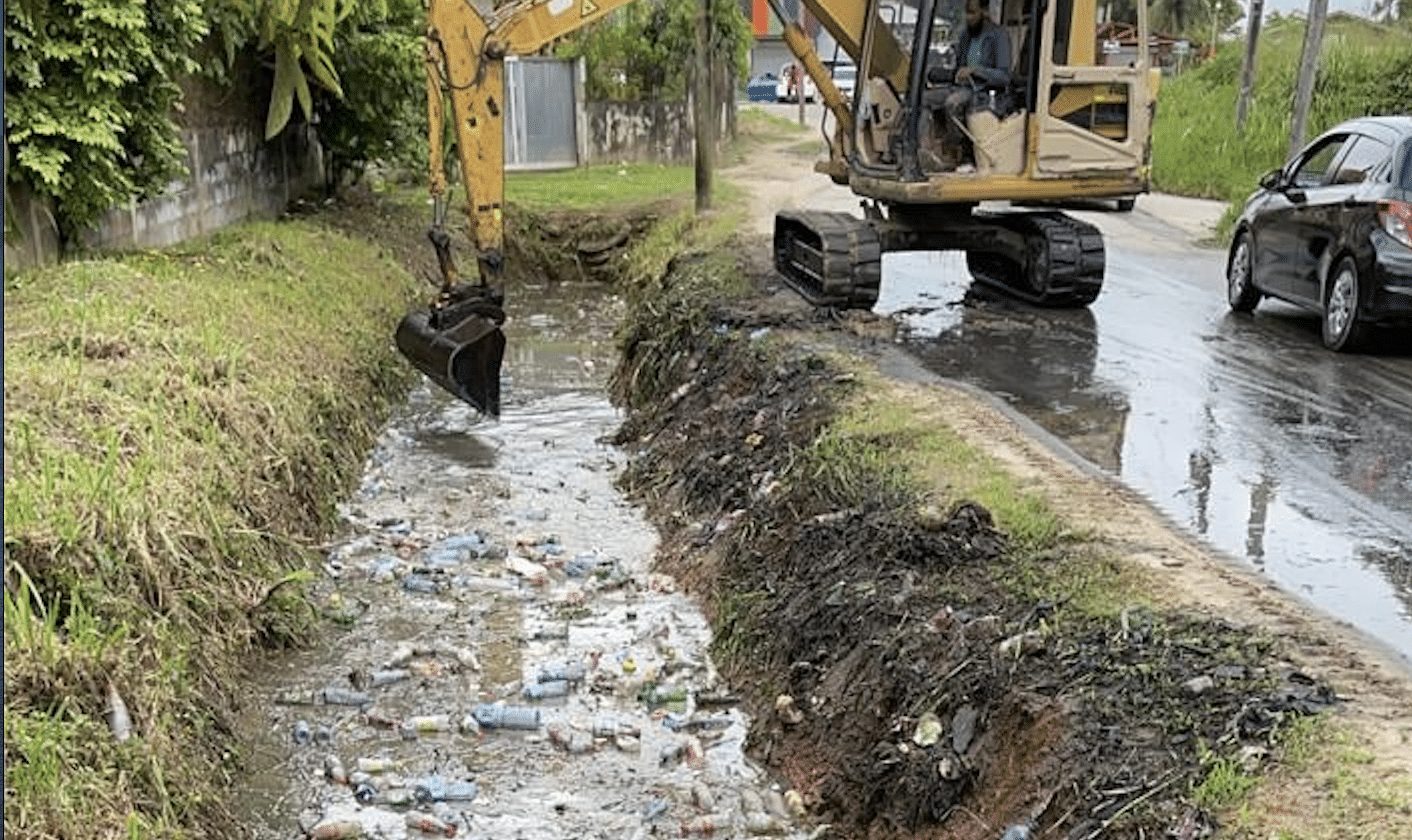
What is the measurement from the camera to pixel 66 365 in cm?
777

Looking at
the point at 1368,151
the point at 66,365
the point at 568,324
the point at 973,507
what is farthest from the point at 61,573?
the point at 568,324

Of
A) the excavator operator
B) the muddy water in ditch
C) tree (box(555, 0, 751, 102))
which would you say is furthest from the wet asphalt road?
tree (box(555, 0, 751, 102))

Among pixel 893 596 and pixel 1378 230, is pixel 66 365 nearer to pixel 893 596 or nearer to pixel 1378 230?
pixel 893 596

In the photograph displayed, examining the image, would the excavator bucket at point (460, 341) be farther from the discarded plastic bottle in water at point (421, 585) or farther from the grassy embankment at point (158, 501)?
the discarded plastic bottle in water at point (421, 585)

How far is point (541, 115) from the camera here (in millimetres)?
26297

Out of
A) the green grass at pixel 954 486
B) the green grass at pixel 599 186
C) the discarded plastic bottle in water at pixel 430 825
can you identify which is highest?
the green grass at pixel 954 486

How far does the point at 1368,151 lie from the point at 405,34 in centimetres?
1037

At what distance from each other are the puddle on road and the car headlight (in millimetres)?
944

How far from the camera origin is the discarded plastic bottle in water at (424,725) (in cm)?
650

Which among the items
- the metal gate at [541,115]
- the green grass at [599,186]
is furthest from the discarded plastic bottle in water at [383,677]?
the metal gate at [541,115]

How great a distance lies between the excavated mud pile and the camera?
4473mm

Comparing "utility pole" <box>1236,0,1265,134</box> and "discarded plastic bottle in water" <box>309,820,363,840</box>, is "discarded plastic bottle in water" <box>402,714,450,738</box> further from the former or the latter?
"utility pole" <box>1236,0,1265,134</box>

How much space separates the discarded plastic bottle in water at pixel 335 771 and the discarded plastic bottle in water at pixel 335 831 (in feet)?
1.29

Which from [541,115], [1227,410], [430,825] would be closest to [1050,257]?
[1227,410]
